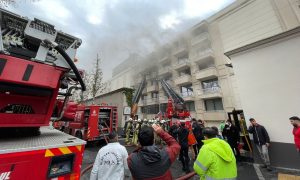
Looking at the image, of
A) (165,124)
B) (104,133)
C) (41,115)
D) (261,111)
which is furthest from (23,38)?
(165,124)

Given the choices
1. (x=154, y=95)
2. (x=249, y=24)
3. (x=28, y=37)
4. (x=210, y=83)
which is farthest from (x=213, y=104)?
(x=28, y=37)

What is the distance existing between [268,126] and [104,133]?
9132 mm

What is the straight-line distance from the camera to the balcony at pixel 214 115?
1829 cm

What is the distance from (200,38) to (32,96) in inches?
963

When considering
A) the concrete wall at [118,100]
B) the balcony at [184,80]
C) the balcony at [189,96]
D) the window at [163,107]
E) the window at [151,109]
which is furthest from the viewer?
the window at [151,109]

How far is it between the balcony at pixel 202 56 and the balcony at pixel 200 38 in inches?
69.0

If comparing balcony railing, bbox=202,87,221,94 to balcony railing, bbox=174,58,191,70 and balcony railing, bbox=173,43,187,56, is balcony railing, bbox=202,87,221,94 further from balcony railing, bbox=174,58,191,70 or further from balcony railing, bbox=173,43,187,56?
balcony railing, bbox=173,43,187,56

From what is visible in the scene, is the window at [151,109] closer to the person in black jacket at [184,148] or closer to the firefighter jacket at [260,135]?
the person in black jacket at [184,148]

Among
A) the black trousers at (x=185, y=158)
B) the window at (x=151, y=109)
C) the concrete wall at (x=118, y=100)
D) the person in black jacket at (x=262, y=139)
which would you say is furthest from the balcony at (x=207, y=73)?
the black trousers at (x=185, y=158)

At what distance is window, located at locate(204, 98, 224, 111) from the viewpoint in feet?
63.5

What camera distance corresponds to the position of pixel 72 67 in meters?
2.54

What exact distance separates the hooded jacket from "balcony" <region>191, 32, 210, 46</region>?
23.0 metres

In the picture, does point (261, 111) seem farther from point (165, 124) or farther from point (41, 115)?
point (41, 115)

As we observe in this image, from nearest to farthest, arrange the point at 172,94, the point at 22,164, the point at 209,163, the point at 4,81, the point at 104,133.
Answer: the point at 22,164 < the point at 4,81 < the point at 209,163 < the point at 104,133 < the point at 172,94
